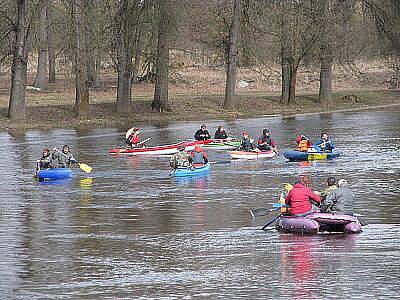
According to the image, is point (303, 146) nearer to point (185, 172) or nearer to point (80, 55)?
point (185, 172)

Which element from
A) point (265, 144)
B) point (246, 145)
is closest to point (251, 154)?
point (246, 145)

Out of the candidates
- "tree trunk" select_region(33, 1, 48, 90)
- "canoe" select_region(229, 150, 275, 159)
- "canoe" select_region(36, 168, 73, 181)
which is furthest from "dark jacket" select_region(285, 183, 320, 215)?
"tree trunk" select_region(33, 1, 48, 90)

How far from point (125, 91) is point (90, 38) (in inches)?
184

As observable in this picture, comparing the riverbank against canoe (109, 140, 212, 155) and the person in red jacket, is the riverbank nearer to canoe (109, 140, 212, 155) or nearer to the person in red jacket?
canoe (109, 140, 212, 155)

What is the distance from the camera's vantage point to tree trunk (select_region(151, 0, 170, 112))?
66.3m

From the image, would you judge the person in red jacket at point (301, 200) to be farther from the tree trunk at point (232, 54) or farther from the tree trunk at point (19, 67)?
the tree trunk at point (232, 54)

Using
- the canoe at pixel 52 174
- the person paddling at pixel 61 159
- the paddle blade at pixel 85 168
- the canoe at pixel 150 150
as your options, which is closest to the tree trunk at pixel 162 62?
the canoe at pixel 150 150

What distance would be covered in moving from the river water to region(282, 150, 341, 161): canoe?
470 millimetres

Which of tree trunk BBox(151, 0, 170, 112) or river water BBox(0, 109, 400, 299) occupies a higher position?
tree trunk BBox(151, 0, 170, 112)

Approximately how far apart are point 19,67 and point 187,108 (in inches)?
584

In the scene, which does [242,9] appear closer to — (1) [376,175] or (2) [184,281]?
(1) [376,175]

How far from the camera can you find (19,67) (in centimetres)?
6178

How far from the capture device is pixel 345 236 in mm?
26500

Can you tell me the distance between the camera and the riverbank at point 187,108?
64.4m
